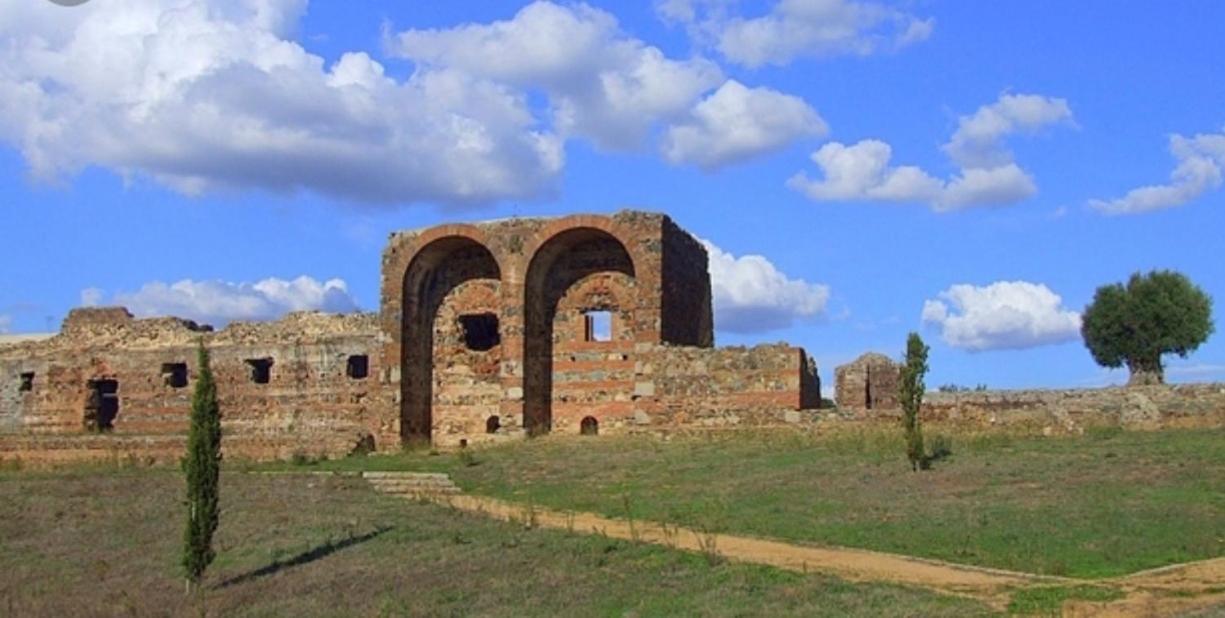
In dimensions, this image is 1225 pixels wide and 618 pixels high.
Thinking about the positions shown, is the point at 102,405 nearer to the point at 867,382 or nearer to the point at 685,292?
the point at 685,292

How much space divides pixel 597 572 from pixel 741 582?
1948 millimetres

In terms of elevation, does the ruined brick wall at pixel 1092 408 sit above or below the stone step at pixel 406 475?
above

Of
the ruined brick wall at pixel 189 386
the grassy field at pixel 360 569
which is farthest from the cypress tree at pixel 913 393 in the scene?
the ruined brick wall at pixel 189 386

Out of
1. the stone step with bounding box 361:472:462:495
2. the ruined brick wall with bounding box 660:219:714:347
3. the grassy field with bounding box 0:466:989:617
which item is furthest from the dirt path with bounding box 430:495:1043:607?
the ruined brick wall with bounding box 660:219:714:347

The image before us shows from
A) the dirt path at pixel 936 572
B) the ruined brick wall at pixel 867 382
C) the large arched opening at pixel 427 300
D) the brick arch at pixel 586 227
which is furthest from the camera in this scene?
the ruined brick wall at pixel 867 382

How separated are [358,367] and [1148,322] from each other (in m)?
29.1

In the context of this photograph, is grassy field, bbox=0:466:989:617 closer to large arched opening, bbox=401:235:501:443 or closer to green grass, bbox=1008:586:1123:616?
green grass, bbox=1008:586:1123:616

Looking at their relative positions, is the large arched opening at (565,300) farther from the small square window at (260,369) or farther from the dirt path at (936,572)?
the dirt path at (936,572)

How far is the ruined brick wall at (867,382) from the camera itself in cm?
3406

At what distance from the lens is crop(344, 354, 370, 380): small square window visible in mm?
33406

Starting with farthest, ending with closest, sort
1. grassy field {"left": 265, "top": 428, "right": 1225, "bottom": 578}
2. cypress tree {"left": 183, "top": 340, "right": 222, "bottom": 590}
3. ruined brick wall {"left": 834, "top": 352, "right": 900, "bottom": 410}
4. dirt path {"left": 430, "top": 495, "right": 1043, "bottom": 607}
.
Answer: ruined brick wall {"left": 834, "top": 352, "right": 900, "bottom": 410}
cypress tree {"left": 183, "top": 340, "right": 222, "bottom": 590}
grassy field {"left": 265, "top": 428, "right": 1225, "bottom": 578}
dirt path {"left": 430, "top": 495, "right": 1043, "bottom": 607}

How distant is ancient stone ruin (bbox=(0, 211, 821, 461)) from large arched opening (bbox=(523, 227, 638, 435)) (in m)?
0.05

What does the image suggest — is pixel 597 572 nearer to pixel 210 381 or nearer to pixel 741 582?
pixel 741 582

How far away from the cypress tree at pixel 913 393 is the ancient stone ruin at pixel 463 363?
5110 millimetres
